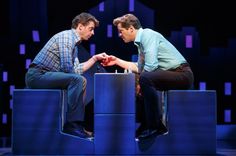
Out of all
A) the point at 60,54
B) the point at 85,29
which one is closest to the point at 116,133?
the point at 60,54

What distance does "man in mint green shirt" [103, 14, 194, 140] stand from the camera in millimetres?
4023

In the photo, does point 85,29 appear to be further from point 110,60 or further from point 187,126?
point 187,126

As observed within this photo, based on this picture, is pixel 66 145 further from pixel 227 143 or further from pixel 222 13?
pixel 222 13

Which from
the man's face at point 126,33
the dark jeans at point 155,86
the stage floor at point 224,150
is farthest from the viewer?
the man's face at point 126,33

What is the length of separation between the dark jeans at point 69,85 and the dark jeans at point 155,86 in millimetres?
468

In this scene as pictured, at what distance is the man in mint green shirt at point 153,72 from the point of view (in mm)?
4023

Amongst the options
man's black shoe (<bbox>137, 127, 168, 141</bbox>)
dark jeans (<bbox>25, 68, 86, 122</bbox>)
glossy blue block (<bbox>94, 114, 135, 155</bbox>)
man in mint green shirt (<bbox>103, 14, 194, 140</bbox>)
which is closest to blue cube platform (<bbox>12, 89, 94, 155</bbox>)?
dark jeans (<bbox>25, 68, 86, 122</bbox>)

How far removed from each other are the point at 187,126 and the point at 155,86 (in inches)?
15.3

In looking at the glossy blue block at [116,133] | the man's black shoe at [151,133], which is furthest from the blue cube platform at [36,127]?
the man's black shoe at [151,133]

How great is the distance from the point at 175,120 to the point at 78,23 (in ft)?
3.64

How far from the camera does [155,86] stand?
407cm

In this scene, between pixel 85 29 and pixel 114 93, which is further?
pixel 85 29

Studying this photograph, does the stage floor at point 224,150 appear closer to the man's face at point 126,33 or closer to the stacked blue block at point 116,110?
the stacked blue block at point 116,110

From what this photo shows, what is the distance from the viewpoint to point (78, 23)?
172 inches
